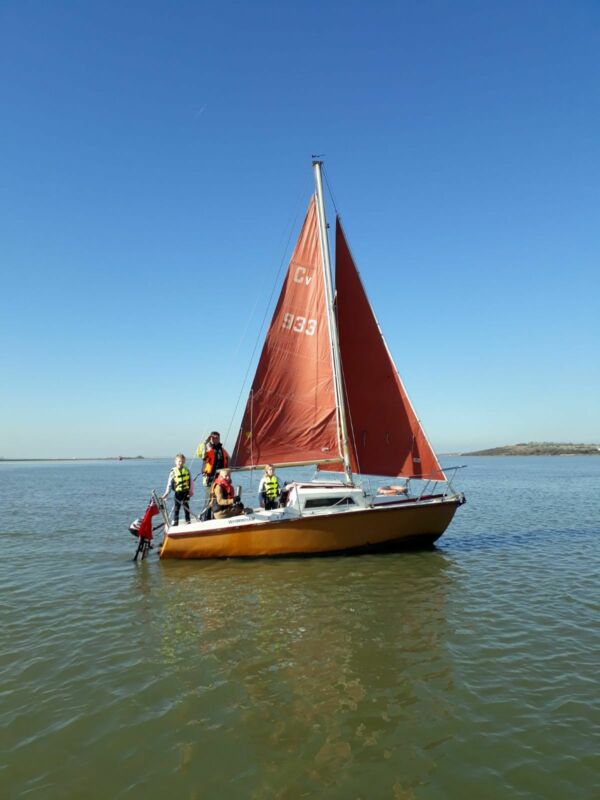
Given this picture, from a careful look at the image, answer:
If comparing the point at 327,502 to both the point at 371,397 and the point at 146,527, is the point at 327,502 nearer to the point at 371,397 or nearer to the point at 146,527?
the point at 371,397

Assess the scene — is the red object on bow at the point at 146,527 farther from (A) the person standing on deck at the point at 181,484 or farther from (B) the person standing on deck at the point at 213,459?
(B) the person standing on deck at the point at 213,459

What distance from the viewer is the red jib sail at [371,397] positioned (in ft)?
57.2

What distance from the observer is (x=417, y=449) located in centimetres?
1733

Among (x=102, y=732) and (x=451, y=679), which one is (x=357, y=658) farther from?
(x=102, y=732)

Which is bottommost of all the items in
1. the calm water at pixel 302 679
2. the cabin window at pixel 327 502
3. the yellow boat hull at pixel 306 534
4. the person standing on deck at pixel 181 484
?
the calm water at pixel 302 679

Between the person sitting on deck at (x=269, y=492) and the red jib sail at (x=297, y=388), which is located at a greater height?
the red jib sail at (x=297, y=388)

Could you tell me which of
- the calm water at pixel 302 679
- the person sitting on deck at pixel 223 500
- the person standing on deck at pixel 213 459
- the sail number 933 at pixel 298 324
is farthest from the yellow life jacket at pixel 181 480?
the sail number 933 at pixel 298 324

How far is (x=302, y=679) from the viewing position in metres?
8.07

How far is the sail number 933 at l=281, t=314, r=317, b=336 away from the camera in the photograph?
17.9 m

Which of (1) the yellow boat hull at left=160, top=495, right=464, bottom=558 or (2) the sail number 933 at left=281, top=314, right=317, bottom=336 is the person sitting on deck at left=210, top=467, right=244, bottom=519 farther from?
(2) the sail number 933 at left=281, top=314, right=317, bottom=336

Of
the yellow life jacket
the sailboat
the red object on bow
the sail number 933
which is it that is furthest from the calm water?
the sail number 933

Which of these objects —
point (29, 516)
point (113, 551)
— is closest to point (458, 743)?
point (113, 551)

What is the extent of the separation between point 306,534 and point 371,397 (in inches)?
206

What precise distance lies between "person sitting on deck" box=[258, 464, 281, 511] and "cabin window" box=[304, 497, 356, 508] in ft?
3.87
